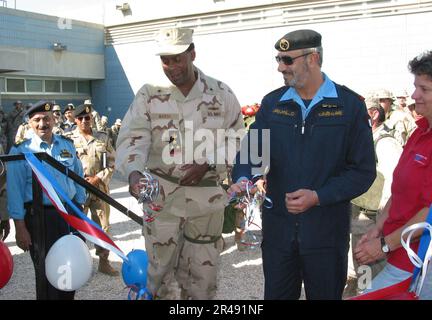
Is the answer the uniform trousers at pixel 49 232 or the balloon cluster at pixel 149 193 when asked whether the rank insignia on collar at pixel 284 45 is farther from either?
the uniform trousers at pixel 49 232

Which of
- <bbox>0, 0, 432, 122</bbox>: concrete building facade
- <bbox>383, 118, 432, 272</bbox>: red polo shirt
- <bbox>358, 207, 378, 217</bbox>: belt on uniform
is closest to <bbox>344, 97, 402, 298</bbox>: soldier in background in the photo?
<bbox>358, 207, 378, 217</bbox>: belt on uniform

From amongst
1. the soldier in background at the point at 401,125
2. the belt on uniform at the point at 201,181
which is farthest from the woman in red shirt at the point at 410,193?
the soldier in background at the point at 401,125

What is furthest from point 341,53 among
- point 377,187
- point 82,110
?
point 377,187

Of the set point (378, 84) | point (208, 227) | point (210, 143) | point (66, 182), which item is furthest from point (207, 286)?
point (378, 84)

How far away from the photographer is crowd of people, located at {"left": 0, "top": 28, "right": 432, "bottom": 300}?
2.57m

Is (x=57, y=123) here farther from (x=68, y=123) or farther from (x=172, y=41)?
(x=172, y=41)

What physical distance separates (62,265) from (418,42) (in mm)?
16872

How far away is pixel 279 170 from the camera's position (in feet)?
8.94

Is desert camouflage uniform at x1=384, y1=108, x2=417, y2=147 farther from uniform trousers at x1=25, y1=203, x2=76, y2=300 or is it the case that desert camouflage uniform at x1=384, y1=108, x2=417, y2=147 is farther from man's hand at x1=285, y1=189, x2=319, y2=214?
man's hand at x1=285, y1=189, x2=319, y2=214

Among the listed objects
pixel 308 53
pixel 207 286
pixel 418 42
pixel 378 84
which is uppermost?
pixel 418 42

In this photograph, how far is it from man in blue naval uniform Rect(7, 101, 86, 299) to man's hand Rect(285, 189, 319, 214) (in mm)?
2208

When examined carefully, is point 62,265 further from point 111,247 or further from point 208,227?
point 208,227

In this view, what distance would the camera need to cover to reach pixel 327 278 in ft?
8.66
